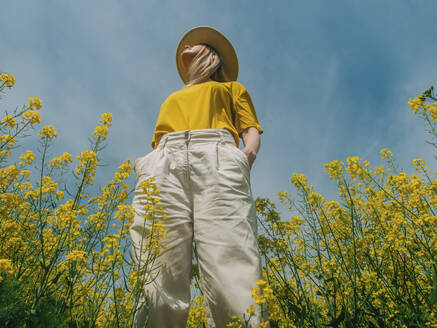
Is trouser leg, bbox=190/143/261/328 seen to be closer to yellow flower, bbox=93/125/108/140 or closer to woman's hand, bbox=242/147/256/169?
woman's hand, bbox=242/147/256/169

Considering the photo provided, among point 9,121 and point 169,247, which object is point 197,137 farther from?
point 9,121

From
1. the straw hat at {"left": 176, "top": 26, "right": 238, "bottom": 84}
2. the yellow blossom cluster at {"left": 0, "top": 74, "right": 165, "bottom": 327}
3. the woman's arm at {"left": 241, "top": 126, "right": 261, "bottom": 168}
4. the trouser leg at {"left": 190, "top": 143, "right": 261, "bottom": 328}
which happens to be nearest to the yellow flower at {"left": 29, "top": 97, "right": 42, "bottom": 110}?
the yellow blossom cluster at {"left": 0, "top": 74, "right": 165, "bottom": 327}

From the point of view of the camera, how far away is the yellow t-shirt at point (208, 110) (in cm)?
165

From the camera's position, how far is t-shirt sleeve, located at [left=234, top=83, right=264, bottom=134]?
5.84 ft

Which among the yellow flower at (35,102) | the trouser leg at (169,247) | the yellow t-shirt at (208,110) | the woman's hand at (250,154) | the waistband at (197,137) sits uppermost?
the yellow flower at (35,102)

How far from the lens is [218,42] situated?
2.23 meters

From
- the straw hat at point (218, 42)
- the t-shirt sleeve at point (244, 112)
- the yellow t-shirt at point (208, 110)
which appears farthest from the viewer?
the straw hat at point (218, 42)

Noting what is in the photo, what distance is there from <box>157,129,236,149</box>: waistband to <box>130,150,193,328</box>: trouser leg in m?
0.08

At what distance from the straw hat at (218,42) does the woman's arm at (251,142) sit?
0.81 metres

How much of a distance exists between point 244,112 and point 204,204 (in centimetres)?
76

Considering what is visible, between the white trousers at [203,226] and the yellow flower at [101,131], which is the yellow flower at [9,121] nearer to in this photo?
the yellow flower at [101,131]

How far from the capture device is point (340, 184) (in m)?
2.15

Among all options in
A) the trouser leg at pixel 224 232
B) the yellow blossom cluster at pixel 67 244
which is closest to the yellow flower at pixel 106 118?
the yellow blossom cluster at pixel 67 244

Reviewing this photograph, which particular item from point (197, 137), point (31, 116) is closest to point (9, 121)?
point (31, 116)
